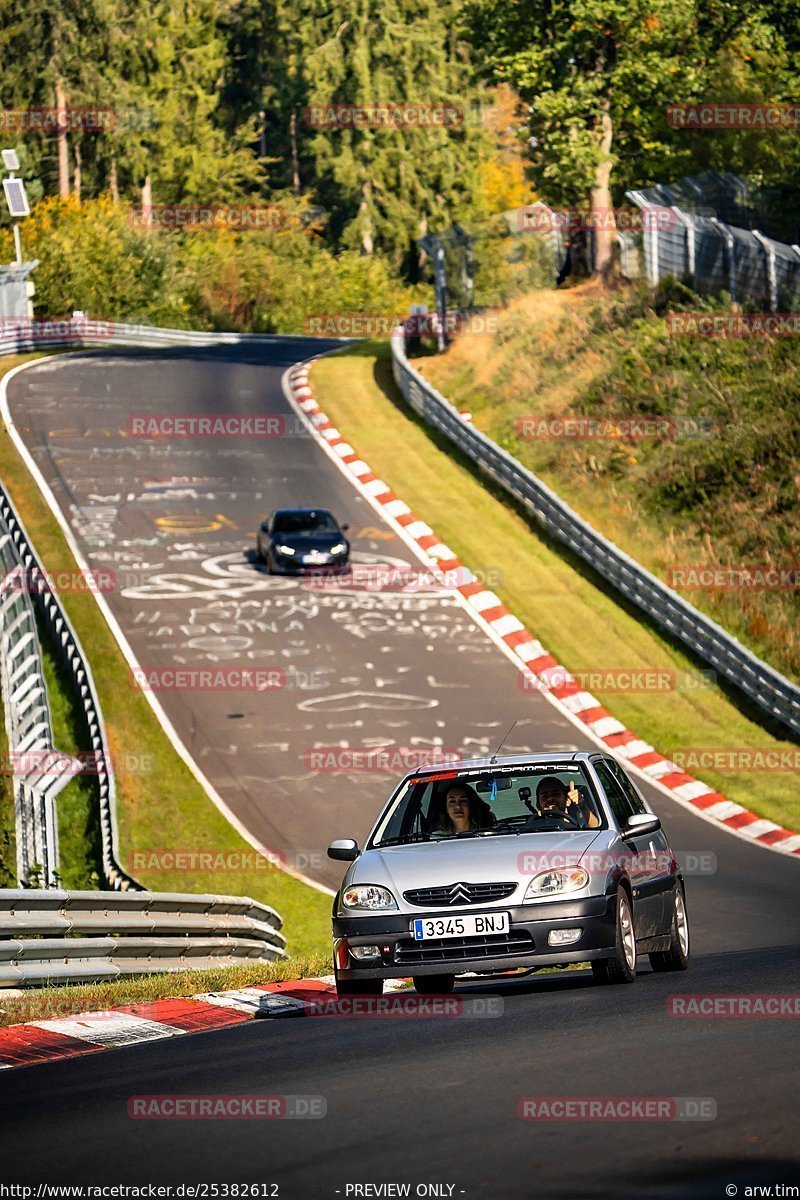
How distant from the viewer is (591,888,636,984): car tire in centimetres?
1070

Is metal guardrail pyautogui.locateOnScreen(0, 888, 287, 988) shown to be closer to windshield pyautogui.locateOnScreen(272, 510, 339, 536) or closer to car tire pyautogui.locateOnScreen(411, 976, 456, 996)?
car tire pyautogui.locateOnScreen(411, 976, 456, 996)

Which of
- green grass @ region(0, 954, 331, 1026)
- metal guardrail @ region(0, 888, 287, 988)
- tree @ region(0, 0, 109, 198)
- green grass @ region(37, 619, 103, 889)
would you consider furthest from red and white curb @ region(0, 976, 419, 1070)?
→ tree @ region(0, 0, 109, 198)

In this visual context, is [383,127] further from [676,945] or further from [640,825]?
[640,825]

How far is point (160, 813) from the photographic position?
2331cm

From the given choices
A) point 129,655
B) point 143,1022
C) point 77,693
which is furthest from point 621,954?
point 129,655

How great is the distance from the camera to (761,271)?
39.8m

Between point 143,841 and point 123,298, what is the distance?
187 feet

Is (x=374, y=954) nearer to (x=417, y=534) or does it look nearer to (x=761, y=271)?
(x=417, y=534)

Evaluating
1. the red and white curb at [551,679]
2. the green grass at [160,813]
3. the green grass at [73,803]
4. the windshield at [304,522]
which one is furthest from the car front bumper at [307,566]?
the green grass at [73,803]

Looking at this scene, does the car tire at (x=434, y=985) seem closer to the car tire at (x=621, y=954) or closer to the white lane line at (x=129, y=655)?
the car tire at (x=621, y=954)

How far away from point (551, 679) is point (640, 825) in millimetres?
17297

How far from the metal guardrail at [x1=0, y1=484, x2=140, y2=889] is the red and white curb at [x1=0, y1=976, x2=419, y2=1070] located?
8483 millimetres

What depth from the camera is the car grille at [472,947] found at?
10414 millimetres

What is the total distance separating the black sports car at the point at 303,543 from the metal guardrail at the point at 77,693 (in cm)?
476
